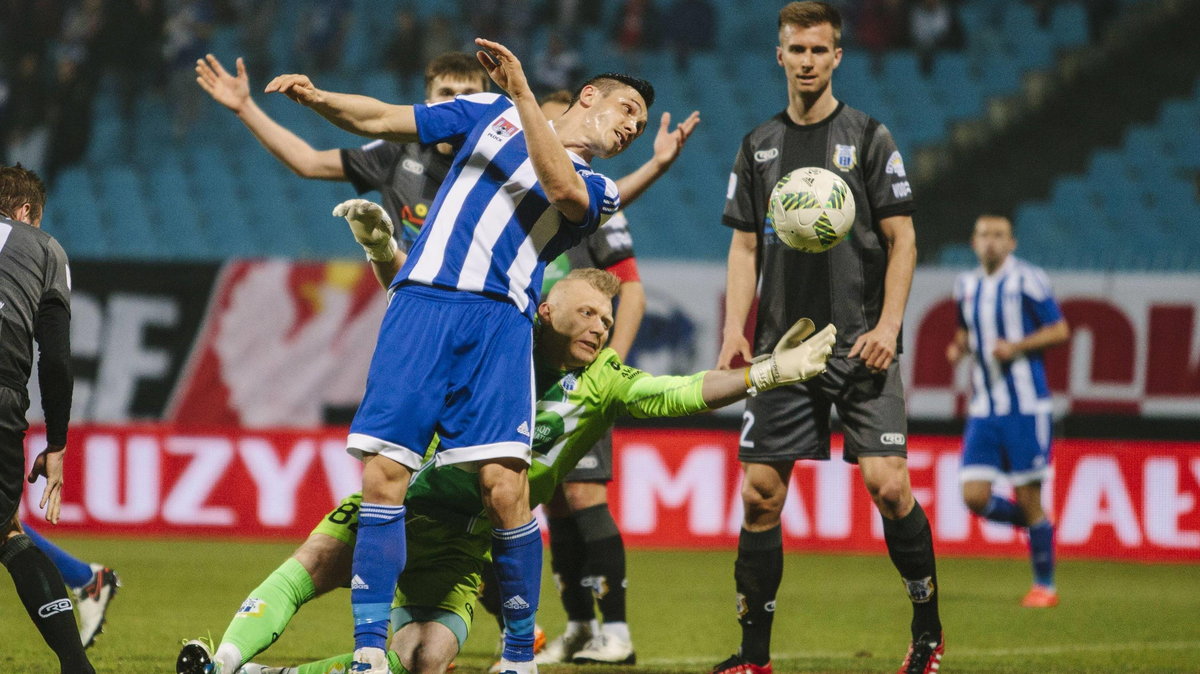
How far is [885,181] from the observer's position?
500cm

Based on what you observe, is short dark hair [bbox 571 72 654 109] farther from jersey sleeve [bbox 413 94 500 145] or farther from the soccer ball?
the soccer ball

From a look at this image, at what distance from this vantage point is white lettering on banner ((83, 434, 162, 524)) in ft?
33.0

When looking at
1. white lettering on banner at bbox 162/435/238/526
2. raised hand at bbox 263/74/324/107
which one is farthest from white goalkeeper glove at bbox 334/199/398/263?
white lettering on banner at bbox 162/435/238/526

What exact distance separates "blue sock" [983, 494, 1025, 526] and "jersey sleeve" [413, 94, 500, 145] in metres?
5.11

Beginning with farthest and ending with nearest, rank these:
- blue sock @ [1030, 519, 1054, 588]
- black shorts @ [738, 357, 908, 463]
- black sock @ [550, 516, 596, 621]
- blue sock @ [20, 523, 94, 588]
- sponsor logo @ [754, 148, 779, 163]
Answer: blue sock @ [1030, 519, 1054, 588] → black sock @ [550, 516, 596, 621] → blue sock @ [20, 523, 94, 588] → sponsor logo @ [754, 148, 779, 163] → black shorts @ [738, 357, 908, 463]

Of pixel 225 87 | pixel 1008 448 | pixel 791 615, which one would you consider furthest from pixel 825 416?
pixel 1008 448

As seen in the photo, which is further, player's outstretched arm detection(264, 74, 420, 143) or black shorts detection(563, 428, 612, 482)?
black shorts detection(563, 428, 612, 482)

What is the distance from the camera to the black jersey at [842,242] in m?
5.01

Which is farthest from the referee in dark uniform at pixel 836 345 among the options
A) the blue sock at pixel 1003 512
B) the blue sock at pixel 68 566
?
the blue sock at pixel 1003 512

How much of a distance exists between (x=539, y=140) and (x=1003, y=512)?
534cm

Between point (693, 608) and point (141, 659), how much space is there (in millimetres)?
3094

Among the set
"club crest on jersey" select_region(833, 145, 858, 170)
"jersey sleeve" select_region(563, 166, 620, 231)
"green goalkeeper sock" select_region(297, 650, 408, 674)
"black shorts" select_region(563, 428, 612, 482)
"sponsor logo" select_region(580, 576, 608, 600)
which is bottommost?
"green goalkeeper sock" select_region(297, 650, 408, 674)

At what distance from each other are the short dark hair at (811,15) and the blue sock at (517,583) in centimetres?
216

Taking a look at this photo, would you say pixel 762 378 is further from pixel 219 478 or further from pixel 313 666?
pixel 219 478
